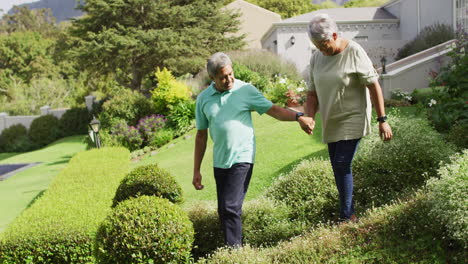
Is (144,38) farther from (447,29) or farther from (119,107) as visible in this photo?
(447,29)

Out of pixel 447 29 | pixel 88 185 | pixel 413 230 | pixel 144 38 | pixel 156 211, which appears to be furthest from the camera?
pixel 144 38

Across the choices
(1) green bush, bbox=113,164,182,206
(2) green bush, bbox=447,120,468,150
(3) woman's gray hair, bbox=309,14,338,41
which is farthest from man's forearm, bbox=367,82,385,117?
(2) green bush, bbox=447,120,468,150

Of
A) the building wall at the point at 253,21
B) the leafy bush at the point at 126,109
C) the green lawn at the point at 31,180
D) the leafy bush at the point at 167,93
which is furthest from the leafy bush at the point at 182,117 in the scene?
the building wall at the point at 253,21

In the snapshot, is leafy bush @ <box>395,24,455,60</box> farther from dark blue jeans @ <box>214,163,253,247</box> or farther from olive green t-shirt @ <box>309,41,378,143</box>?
dark blue jeans @ <box>214,163,253,247</box>

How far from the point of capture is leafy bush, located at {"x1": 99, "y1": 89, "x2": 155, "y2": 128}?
16.7m

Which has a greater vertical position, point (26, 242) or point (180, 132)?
point (26, 242)

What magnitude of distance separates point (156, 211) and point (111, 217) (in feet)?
1.38

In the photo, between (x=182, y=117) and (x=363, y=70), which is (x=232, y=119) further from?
(x=182, y=117)

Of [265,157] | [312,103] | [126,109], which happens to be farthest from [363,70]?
[126,109]

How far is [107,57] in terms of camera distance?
23.8 metres

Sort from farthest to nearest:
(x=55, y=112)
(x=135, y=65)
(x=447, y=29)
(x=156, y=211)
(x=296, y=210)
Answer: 1. (x=55, y=112)
2. (x=135, y=65)
3. (x=447, y=29)
4. (x=296, y=210)
5. (x=156, y=211)

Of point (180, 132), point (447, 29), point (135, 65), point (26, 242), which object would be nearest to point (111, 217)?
point (26, 242)

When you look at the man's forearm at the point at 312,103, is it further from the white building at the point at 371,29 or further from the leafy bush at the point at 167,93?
the white building at the point at 371,29

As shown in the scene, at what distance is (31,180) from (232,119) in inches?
451
